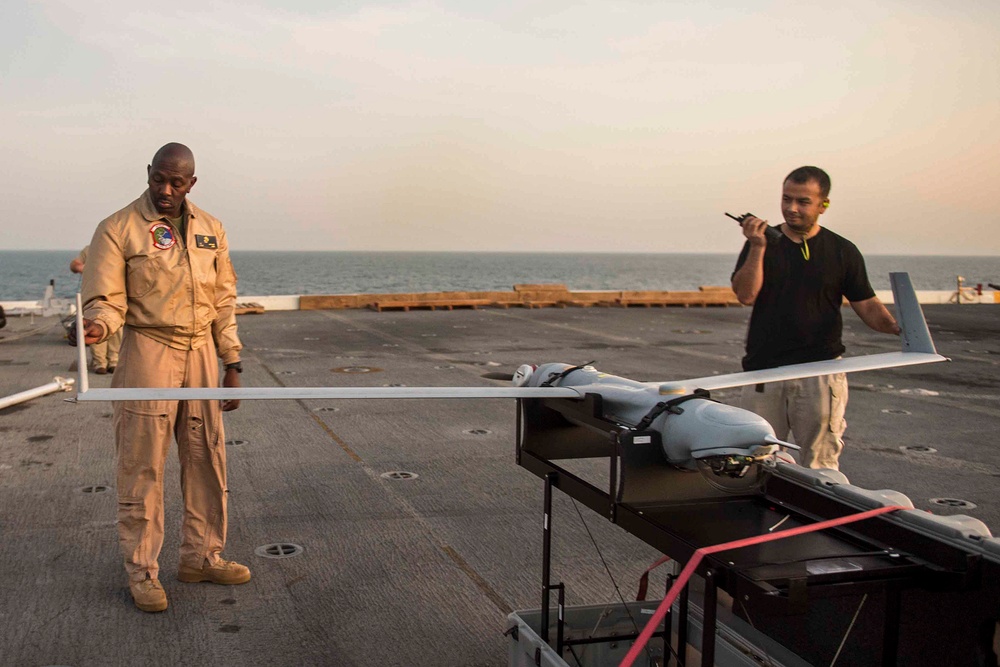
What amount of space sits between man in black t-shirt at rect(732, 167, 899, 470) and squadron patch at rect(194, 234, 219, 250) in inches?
101

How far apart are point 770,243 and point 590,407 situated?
214cm

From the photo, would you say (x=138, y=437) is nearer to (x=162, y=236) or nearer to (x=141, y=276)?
(x=141, y=276)

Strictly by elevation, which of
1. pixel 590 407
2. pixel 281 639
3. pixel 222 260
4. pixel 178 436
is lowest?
pixel 281 639

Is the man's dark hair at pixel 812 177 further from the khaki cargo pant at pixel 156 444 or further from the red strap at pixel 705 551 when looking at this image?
the khaki cargo pant at pixel 156 444

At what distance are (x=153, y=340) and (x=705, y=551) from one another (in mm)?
2707

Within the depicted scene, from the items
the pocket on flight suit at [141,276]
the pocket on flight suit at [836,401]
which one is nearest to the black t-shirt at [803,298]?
the pocket on flight suit at [836,401]

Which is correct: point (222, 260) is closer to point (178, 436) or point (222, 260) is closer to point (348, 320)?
point (178, 436)

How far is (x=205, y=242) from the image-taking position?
4035 millimetres

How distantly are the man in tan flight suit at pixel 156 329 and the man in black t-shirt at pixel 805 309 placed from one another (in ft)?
8.66

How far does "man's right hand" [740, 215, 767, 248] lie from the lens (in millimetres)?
4062

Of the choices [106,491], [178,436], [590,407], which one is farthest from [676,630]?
[106,491]

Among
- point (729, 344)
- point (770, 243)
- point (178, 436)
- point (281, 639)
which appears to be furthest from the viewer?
point (729, 344)

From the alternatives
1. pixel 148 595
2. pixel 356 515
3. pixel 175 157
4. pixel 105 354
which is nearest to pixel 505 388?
pixel 175 157

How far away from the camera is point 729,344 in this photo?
14.2 m
